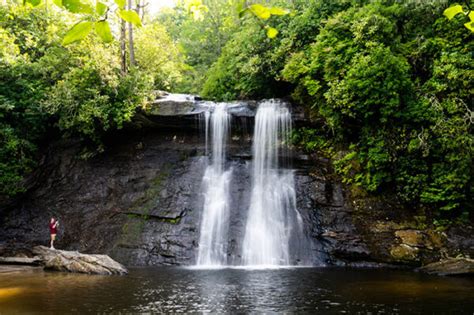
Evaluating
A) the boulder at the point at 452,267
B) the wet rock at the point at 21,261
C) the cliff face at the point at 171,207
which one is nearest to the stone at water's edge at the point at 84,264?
the wet rock at the point at 21,261

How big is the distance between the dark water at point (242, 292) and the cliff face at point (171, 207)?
5.86 ft

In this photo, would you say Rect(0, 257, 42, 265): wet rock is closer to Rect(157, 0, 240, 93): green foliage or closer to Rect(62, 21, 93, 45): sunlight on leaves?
Rect(62, 21, 93, 45): sunlight on leaves

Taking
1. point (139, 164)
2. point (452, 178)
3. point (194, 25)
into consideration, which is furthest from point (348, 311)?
point (194, 25)

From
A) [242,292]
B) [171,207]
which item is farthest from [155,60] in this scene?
[242,292]

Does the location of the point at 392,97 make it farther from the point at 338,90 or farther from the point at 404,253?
the point at 404,253

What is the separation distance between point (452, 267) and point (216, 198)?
318 inches

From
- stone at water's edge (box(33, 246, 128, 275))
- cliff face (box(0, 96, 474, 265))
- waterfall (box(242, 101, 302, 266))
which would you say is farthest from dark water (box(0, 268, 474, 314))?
waterfall (box(242, 101, 302, 266))

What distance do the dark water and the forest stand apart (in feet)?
12.4

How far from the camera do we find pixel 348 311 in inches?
258

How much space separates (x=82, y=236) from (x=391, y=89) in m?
11.9

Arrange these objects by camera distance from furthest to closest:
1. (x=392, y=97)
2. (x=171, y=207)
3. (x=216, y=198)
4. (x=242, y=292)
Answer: (x=216, y=198), (x=171, y=207), (x=392, y=97), (x=242, y=292)

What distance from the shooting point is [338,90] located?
13.4m

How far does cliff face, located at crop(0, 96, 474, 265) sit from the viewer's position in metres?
12.1

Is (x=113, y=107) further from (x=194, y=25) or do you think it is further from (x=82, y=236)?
(x=194, y=25)
